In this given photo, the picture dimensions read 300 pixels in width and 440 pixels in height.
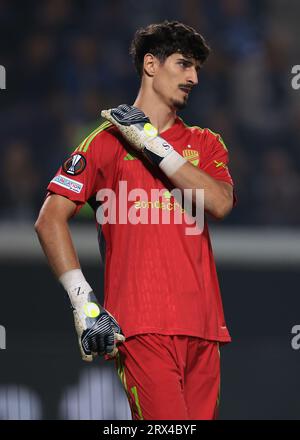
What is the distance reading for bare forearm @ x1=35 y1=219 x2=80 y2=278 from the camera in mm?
3998

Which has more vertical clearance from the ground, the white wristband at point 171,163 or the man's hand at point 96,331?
the white wristband at point 171,163

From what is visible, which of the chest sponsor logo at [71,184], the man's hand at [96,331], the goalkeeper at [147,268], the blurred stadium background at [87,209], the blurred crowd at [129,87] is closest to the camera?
the man's hand at [96,331]

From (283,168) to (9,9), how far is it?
2.61 metres

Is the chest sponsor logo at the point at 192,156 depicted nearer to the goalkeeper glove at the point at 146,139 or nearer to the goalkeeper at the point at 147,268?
the goalkeeper at the point at 147,268

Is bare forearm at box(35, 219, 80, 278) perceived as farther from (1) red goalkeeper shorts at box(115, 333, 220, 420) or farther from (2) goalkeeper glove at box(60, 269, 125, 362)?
(1) red goalkeeper shorts at box(115, 333, 220, 420)

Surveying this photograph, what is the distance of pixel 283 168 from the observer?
316 inches

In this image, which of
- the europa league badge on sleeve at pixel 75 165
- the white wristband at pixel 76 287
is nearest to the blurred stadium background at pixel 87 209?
the white wristband at pixel 76 287

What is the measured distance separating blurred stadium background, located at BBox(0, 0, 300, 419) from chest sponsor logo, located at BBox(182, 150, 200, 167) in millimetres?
2337

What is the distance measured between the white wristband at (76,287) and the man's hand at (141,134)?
20.4 inches

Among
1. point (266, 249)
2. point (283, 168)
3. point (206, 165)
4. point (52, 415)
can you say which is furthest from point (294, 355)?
point (206, 165)

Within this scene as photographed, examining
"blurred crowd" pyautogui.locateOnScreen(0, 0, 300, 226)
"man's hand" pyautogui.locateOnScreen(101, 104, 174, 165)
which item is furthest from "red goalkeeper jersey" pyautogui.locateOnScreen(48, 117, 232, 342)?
"blurred crowd" pyautogui.locateOnScreen(0, 0, 300, 226)

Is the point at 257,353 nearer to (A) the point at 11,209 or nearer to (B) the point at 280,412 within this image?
(B) the point at 280,412

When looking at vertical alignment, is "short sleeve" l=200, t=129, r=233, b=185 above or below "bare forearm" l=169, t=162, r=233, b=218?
above

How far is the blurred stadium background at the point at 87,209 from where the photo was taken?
248 inches
